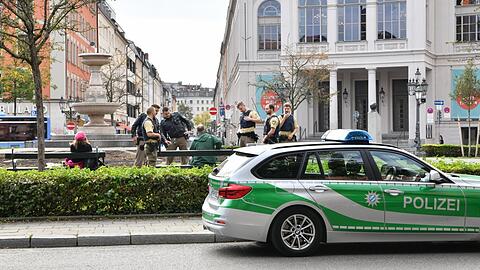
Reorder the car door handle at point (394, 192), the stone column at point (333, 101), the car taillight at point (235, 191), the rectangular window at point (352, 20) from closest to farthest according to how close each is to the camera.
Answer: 1. the car taillight at point (235, 191)
2. the car door handle at point (394, 192)
3. the rectangular window at point (352, 20)
4. the stone column at point (333, 101)

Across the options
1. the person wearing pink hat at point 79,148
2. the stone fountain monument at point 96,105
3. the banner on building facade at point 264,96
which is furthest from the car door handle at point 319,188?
the banner on building facade at point 264,96

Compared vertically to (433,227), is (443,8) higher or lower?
higher

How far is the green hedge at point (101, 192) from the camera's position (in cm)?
1180

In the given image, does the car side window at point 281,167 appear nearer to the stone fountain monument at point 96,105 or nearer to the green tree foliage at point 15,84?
the stone fountain monument at point 96,105

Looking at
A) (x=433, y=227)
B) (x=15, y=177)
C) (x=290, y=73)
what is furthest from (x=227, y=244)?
(x=290, y=73)

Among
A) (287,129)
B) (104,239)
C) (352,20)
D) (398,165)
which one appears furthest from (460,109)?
(104,239)

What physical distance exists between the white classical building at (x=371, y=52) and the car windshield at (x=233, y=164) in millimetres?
44114

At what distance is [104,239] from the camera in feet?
33.7

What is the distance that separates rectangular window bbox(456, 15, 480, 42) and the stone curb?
2014 inches

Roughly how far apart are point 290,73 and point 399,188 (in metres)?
44.2

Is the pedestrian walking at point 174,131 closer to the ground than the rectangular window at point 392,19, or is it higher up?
closer to the ground

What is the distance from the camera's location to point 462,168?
14.7 m

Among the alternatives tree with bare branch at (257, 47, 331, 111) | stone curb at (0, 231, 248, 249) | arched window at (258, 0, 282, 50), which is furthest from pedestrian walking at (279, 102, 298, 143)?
arched window at (258, 0, 282, 50)

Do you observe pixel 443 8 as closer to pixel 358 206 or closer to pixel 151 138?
pixel 151 138
